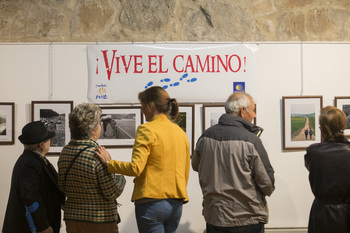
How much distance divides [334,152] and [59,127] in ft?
8.57

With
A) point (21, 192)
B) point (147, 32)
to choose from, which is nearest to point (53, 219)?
point (21, 192)

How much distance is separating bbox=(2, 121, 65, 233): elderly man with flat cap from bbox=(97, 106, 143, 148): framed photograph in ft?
4.33

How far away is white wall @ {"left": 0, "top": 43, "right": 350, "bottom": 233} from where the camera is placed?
368cm

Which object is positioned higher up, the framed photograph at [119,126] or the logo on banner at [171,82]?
the logo on banner at [171,82]

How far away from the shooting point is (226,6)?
380 cm

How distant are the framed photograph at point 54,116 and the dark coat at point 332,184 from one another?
2449 mm

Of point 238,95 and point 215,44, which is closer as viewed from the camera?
point 238,95

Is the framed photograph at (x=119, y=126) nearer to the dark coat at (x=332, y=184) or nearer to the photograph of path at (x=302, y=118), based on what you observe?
the photograph of path at (x=302, y=118)

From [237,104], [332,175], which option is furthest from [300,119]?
[237,104]

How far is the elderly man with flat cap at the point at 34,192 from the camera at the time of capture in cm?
218

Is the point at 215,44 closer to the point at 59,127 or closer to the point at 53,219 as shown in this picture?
the point at 59,127

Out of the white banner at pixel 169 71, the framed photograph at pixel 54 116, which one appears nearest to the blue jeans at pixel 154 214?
the white banner at pixel 169 71

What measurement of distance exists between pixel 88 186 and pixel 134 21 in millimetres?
2216

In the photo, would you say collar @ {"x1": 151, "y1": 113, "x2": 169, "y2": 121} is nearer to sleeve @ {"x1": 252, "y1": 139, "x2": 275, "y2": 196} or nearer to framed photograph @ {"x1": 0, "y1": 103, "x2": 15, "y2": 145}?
sleeve @ {"x1": 252, "y1": 139, "x2": 275, "y2": 196}
